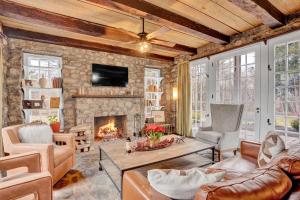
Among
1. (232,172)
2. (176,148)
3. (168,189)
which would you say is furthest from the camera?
(176,148)

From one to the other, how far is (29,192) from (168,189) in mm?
1071

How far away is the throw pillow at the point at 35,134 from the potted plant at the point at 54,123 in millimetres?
1110

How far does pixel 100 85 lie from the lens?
15.4 ft

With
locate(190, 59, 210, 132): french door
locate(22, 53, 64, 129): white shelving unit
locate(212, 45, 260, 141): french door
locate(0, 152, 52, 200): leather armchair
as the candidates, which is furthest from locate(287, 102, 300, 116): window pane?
locate(22, 53, 64, 129): white shelving unit

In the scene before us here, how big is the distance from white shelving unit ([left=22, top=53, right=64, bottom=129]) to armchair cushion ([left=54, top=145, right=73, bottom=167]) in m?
1.77

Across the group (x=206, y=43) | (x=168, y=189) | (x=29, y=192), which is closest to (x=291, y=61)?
(x=206, y=43)

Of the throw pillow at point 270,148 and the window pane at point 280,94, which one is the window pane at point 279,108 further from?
the throw pillow at point 270,148

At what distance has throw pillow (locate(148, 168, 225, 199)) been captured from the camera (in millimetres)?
922

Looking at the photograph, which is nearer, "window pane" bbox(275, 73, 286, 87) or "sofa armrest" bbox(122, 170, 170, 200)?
"sofa armrest" bbox(122, 170, 170, 200)

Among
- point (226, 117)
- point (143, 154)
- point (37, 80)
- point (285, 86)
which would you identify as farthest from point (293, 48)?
point (37, 80)

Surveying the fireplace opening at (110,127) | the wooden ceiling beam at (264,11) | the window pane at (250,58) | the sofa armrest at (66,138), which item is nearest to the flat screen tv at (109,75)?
the fireplace opening at (110,127)

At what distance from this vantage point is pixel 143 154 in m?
2.35

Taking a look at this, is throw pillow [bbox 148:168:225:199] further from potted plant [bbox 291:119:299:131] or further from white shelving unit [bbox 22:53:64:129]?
white shelving unit [bbox 22:53:64:129]

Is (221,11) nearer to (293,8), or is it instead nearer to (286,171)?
(293,8)
